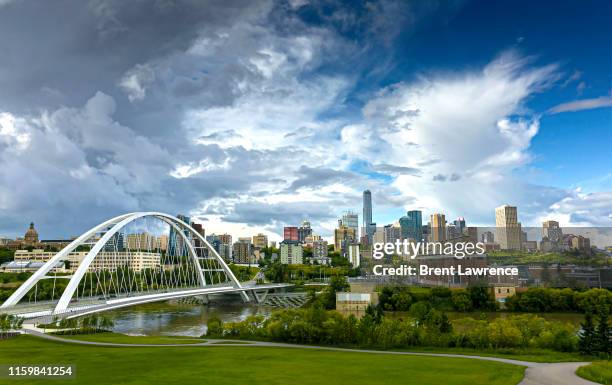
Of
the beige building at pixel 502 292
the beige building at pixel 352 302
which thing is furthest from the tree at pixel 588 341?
the beige building at pixel 502 292

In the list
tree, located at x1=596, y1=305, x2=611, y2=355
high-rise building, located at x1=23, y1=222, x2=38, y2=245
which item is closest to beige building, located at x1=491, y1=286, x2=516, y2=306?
tree, located at x1=596, y1=305, x2=611, y2=355

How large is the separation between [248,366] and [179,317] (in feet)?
137

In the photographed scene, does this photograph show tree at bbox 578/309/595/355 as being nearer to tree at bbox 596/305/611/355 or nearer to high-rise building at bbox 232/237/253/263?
tree at bbox 596/305/611/355

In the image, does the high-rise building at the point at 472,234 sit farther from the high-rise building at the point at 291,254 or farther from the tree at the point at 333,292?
the high-rise building at the point at 291,254

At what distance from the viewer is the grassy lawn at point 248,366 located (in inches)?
713

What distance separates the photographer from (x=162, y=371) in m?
19.6

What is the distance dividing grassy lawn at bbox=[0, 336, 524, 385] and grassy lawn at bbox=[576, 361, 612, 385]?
2.42m

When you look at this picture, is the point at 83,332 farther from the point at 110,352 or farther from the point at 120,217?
the point at 120,217

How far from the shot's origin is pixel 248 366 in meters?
20.9

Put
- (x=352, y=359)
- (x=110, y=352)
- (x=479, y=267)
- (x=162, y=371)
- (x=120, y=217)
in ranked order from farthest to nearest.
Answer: (x=479, y=267) < (x=120, y=217) < (x=110, y=352) < (x=352, y=359) < (x=162, y=371)

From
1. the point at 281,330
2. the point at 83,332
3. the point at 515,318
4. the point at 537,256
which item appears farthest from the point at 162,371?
the point at 537,256

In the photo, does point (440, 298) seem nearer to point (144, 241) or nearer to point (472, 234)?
point (472, 234)

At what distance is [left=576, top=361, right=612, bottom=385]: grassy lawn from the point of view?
18172mm

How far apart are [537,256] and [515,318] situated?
121ft
